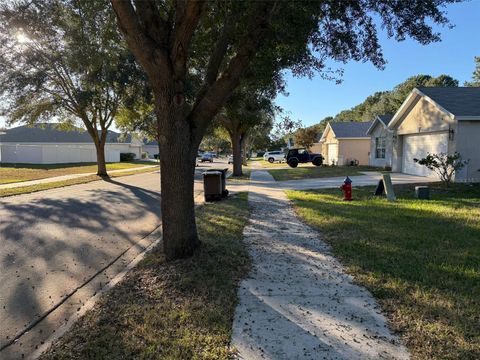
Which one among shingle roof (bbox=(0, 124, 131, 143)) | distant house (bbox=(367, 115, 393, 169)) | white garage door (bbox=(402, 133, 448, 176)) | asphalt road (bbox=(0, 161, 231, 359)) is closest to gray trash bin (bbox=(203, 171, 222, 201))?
asphalt road (bbox=(0, 161, 231, 359))

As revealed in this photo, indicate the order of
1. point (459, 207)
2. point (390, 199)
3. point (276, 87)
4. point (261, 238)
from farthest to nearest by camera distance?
1. point (390, 199)
2. point (459, 207)
3. point (276, 87)
4. point (261, 238)

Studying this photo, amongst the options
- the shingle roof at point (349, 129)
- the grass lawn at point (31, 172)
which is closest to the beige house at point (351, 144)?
the shingle roof at point (349, 129)

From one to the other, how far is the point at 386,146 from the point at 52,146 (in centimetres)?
3421

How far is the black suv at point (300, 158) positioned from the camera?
130ft

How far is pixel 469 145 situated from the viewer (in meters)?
17.1

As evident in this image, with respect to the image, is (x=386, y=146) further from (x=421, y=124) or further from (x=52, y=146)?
(x=52, y=146)

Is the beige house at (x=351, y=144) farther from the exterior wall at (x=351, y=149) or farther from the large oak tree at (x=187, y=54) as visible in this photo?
the large oak tree at (x=187, y=54)

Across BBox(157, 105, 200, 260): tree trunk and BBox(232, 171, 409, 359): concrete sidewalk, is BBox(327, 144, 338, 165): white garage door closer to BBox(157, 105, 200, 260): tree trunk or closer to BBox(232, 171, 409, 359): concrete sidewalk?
BBox(232, 171, 409, 359): concrete sidewalk

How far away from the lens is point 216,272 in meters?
5.44

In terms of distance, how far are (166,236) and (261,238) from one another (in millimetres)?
2586

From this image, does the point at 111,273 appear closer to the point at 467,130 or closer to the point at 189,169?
the point at 189,169

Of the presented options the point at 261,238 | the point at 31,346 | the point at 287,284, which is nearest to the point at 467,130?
the point at 261,238

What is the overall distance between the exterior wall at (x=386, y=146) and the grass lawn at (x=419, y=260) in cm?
1591

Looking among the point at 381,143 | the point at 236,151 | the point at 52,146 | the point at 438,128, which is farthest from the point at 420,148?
the point at 52,146
